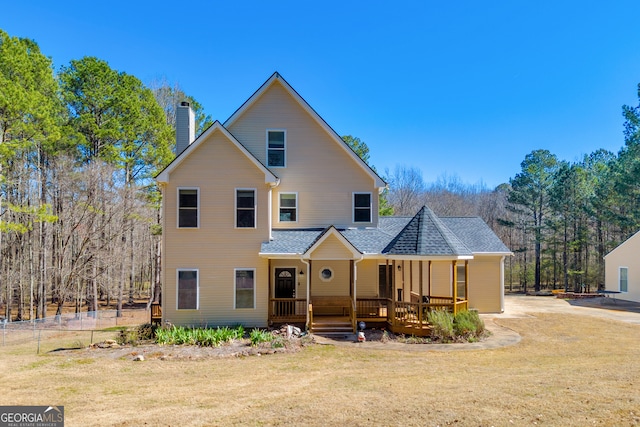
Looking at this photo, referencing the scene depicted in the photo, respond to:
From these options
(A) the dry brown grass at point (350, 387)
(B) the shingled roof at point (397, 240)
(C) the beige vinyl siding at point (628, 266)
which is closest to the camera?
(A) the dry brown grass at point (350, 387)

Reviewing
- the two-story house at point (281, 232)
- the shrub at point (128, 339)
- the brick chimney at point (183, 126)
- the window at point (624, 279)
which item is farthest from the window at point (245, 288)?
the window at point (624, 279)

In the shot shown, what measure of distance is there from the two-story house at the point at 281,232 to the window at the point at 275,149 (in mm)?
45

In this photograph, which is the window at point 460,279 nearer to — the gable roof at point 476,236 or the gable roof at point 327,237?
the gable roof at point 476,236

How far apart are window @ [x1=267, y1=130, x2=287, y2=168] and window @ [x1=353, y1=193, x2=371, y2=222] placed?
A: 3.74 metres

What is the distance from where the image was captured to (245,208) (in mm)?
14781

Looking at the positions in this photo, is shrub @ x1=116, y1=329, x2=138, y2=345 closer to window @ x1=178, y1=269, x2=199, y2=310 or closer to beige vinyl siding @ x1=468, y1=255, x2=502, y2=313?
window @ x1=178, y1=269, x2=199, y2=310

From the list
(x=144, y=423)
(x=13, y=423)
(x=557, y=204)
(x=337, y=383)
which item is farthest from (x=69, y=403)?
(x=557, y=204)

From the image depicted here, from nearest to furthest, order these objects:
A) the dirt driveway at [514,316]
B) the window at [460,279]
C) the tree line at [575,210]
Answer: the dirt driveway at [514,316] < the window at [460,279] < the tree line at [575,210]

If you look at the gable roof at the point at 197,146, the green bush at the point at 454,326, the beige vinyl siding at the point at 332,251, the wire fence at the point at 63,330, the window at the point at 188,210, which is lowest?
the wire fence at the point at 63,330

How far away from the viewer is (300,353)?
37.5 feet

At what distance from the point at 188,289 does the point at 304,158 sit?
7368 millimetres

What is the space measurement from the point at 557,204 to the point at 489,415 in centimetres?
3278

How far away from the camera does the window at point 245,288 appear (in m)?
14.8

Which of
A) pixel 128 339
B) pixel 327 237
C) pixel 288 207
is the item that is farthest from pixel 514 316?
pixel 128 339
